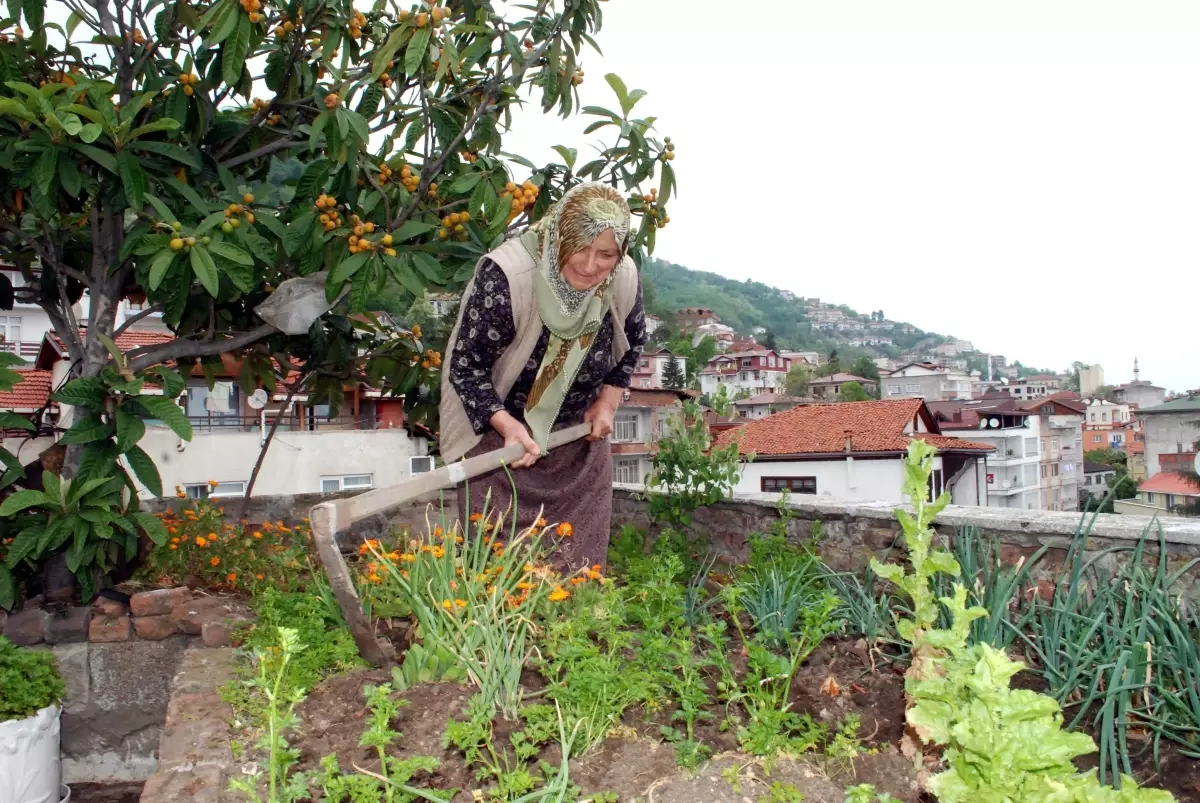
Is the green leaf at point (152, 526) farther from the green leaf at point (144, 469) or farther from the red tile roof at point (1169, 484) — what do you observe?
the red tile roof at point (1169, 484)

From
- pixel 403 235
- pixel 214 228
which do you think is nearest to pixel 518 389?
pixel 403 235

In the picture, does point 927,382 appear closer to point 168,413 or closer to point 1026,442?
point 1026,442

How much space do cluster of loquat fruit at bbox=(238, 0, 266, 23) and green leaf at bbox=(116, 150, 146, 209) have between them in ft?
2.32

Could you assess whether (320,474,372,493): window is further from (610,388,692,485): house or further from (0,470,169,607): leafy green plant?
(0,470,169,607): leafy green plant

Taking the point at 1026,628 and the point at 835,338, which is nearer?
the point at 1026,628

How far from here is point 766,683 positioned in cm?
259

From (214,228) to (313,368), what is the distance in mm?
1529

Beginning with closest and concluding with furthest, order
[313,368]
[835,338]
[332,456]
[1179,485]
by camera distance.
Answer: [313,368]
[332,456]
[1179,485]
[835,338]

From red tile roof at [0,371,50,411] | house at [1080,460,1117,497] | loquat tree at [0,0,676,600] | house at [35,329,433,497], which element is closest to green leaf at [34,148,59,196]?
loquat tree at [0,0,676,600]

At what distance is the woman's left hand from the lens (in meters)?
3.43

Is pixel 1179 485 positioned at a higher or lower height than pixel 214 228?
lower

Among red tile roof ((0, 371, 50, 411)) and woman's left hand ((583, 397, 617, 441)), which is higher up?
red tile roof ((0, 371, 50, 411))

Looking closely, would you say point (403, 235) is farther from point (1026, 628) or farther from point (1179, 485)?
point (1179, 485)

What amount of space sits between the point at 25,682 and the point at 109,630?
Answer: 0.57 meters
